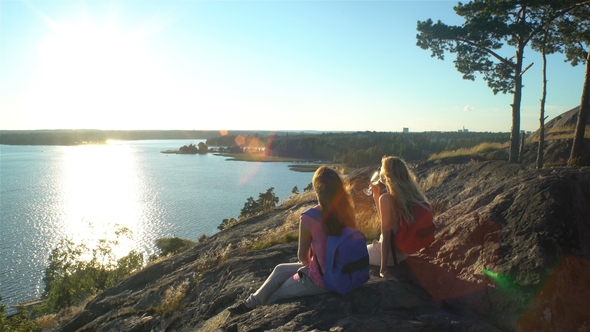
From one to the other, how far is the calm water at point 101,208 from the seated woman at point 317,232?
78.6ft

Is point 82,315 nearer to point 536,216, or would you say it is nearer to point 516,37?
point 536,216

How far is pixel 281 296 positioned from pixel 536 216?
2634mm

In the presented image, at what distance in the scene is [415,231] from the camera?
4.25 meters

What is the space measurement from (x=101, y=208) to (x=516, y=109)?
42.4 meters

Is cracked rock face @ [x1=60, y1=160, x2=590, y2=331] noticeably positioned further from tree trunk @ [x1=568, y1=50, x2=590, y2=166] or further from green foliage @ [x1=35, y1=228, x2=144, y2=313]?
green foliage @ [x1=35, y1=228, x2=144, y2=313]

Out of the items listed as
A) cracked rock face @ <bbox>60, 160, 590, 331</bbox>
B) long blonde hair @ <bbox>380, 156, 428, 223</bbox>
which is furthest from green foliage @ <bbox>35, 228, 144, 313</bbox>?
long blonde hair @ <bbox>380, 156, 428, 223</bbox>

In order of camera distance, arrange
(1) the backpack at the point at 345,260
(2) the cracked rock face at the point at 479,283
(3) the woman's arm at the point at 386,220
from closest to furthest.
Answer: (2) the cracked rock face at the point at 479,283
(1) the backpack at the point at 345,260
(3) the woman's arm at the point at 386,220

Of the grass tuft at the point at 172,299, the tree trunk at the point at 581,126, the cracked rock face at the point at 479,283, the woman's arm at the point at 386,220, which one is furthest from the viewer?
the tree trunk at the point at 581,126

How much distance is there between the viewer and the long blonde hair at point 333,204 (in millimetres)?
3688

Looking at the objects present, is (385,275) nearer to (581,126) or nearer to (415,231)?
(415,231)

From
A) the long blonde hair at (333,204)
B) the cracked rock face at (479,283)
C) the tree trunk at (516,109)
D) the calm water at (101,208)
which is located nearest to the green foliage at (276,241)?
the cracked rock face at (479,283)

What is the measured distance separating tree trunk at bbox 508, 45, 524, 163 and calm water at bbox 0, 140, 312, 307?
22629 millimetres

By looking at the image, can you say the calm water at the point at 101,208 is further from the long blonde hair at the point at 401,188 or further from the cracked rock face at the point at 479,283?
the long blonde hair at the point at 401,188

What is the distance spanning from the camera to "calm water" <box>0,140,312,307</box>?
90.8 ft
